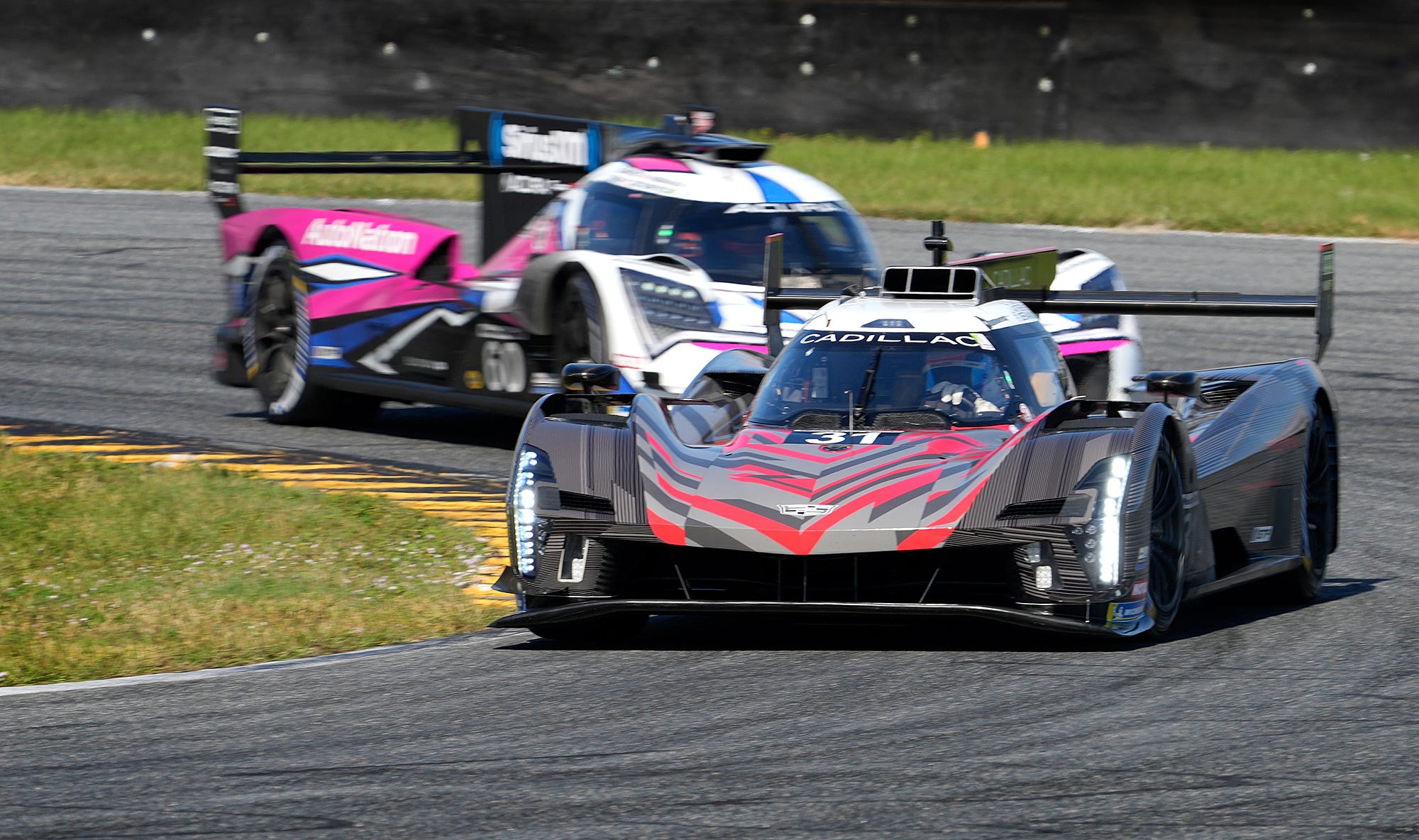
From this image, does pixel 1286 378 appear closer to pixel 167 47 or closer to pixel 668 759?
pixel 668 759

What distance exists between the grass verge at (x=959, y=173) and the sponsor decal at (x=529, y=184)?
8.93m

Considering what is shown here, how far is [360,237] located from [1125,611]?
782 cm

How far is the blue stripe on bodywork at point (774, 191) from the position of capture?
1265 centimetres

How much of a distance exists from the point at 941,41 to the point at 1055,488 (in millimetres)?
17967

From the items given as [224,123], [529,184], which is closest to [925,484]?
[529,184]

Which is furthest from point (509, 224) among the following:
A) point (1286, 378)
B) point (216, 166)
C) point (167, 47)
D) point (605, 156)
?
point (167, 47)

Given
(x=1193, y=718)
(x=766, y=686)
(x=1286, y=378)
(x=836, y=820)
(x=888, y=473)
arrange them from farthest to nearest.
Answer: (x=1286, y=378) → (x=888, y=473) → (x=766, y=686) → (x=1193, y=718) → (x=836, y=820)

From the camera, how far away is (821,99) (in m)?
25.0

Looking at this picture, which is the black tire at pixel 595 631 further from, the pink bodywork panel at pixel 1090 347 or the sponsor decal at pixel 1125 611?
the pink bodywork panel at pixel 1090 347

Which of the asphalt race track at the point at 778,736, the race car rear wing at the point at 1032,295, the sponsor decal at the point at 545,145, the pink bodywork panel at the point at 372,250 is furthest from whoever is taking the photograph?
the sponsor decal at the point at 545,145

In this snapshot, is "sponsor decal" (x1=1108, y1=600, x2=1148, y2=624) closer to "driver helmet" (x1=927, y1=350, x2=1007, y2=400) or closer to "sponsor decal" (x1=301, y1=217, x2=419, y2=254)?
"driver helmet" (x1=927, y1=350, x2=1007, y2=400)

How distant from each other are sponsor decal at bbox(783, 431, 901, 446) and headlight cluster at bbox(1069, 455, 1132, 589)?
0.92 meters

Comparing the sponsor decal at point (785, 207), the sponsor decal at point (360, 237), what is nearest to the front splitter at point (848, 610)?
the sponsor decal at point (785, 207)

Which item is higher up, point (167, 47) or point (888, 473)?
point (167, 47)
